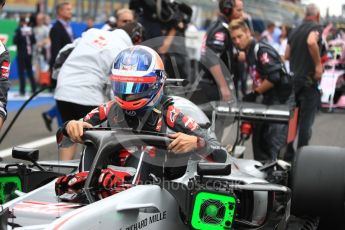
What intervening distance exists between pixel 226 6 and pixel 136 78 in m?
3.90

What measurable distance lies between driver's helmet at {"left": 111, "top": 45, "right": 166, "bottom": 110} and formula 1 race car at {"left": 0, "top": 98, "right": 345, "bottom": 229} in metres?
0.21

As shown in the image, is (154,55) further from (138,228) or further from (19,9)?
(19,9)

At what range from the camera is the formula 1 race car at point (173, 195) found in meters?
3.85

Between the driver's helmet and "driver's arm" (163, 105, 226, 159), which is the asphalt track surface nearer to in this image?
"driver's arm" (163, 105, 226, 159)

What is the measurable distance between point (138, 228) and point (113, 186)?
330 mm

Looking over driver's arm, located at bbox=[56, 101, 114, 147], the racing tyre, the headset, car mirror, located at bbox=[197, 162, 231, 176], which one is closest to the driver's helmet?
driver's arm, located at bbox=[56, 101, 114, 147]

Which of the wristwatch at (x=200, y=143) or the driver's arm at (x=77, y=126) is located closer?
the wristwatch at (x=200, y=143)

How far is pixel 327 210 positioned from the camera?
5.07 metres

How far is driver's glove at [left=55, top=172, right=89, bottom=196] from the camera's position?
427 cm

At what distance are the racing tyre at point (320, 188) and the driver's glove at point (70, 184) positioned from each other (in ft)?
5.32

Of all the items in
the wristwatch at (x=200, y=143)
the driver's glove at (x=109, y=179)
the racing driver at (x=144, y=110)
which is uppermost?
the racing driver at (x=144, y=110)

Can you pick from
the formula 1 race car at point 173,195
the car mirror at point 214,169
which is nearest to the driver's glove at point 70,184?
the formula 1 race car at point 173,195

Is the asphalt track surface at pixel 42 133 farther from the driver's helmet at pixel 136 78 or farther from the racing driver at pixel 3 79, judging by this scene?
the driver's helmet at pixel 136 78

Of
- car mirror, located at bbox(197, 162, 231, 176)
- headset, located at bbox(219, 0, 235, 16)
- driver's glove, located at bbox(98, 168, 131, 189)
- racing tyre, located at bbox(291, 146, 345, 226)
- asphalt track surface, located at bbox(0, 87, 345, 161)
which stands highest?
headset, located at bbox(219, 0, 235, 16)
